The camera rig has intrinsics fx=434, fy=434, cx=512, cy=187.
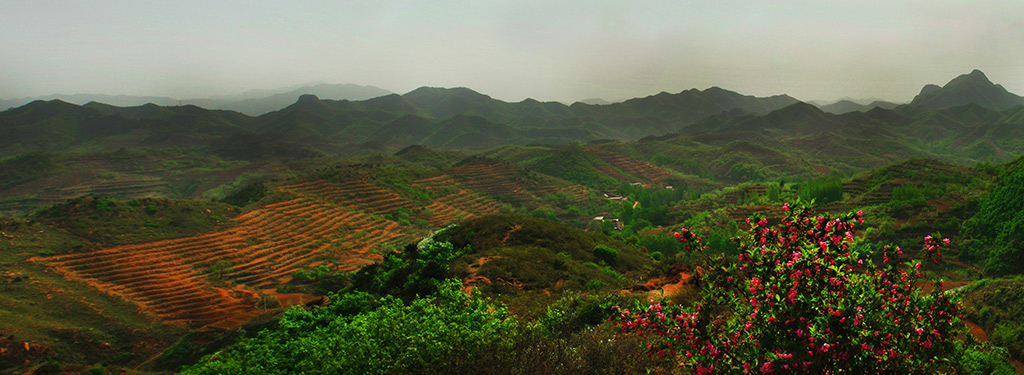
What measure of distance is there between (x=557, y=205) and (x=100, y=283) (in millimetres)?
66112

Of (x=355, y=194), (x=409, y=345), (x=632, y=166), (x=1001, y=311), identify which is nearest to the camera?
(x=409, y=345)

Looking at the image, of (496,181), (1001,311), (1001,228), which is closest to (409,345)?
(1001,311)

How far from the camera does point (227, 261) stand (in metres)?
38.6

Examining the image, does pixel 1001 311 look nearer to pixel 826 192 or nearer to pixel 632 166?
pixel 826 192

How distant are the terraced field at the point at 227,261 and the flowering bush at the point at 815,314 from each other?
29.7 meters

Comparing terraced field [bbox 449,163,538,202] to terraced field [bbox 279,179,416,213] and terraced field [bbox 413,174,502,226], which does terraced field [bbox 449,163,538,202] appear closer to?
terraced field [bbox 413,174,502,226]

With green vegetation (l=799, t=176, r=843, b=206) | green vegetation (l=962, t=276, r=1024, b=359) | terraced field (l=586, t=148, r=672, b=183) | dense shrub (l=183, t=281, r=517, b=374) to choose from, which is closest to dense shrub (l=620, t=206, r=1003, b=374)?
dense shrub (l=183, t=281, r=517, b=374)

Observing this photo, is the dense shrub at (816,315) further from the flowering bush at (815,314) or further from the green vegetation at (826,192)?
the green vegetation at (826,192)

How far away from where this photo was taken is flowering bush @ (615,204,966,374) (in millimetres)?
4137

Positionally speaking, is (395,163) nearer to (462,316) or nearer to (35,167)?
(35,167)

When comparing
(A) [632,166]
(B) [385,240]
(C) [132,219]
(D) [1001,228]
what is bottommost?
(B) [385,240]

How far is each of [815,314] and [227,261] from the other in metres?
44.8

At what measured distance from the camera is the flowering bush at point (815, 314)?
4137 mm

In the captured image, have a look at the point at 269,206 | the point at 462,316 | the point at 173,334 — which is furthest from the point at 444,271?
the point at 269,206
